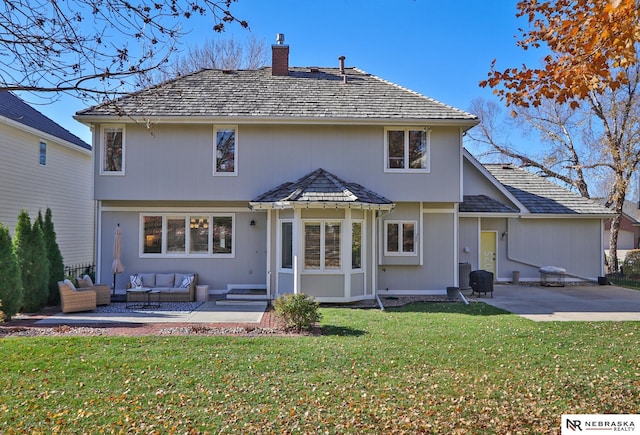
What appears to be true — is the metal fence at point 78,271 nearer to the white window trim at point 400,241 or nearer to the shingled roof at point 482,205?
the white window trim at point 400,241

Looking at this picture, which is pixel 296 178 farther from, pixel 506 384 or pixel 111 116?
pixel 506 384

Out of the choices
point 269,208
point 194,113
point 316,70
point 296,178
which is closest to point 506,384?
point 269,208

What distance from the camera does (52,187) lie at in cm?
1977

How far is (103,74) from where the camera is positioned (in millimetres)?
4918

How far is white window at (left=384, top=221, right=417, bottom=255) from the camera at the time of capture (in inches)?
618

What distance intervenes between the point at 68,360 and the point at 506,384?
649cm

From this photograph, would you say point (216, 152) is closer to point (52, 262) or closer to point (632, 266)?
point (52, 262)

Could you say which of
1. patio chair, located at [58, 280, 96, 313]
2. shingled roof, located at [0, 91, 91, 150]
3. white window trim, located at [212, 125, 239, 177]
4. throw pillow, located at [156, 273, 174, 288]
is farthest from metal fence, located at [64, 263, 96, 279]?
white window trim, located at [212, 125, 239, 177]

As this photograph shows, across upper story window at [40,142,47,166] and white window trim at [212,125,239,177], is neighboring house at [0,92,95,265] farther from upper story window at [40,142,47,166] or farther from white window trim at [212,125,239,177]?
white window trim at [212,125,239,177]

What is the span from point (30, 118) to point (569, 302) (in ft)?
67.8

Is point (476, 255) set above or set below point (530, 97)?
below

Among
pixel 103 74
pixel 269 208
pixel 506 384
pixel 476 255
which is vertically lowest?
pixel 506 384

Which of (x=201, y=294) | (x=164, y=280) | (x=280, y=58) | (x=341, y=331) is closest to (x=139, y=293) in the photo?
(x=164, y=280)

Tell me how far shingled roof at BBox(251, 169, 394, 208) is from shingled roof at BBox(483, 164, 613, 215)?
8.29 metres
